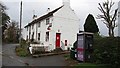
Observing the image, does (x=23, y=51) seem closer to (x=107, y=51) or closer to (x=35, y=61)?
(x=35, y=61)

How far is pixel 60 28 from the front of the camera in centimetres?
3156

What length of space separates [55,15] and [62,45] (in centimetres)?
443

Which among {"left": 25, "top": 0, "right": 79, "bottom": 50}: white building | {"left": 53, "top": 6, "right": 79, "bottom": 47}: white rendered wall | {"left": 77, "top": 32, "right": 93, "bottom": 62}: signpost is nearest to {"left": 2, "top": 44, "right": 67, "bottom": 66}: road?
{"left": 77, "top": 32, "right": 93, "bottom": 62}: signpost

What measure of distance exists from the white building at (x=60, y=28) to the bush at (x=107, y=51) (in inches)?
494

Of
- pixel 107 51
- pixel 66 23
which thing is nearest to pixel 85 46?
pixel 107 51

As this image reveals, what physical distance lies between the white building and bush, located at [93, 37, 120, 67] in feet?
41.2

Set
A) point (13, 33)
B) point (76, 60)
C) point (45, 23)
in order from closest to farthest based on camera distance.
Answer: point (76, 60)
point (45, 23)
point (13, 33)

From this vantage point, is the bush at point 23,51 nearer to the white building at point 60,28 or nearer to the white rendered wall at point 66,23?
the white building at point 60,28

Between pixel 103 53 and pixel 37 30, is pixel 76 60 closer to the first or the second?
pixel 103 53

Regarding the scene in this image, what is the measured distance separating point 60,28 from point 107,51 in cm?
1561

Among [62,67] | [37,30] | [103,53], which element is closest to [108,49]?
[103,53]

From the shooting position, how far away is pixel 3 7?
2210 inches

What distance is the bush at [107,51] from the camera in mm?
15602

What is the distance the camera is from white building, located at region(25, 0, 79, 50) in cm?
3083
